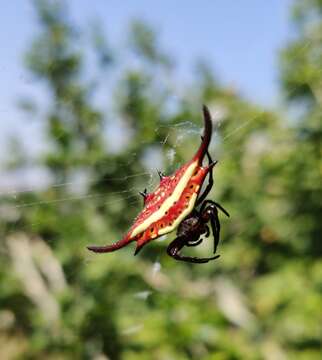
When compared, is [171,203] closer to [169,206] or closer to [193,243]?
[169,206]

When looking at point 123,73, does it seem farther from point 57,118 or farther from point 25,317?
point 25,317

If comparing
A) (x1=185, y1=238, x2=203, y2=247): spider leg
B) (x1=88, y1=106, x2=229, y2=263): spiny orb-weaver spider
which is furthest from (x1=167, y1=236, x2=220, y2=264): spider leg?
(x1=88, y1=106, x2=229, y2=263): spiny orb-weaver spider

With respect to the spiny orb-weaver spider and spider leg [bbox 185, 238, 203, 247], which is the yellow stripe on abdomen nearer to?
the spiny orb-weaver spider

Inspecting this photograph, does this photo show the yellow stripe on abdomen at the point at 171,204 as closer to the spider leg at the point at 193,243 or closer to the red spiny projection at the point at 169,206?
the red spiny projection at the point at 169,206

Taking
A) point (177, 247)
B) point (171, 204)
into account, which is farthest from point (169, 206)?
point (177, 247)

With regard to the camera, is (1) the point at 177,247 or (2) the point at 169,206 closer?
(2) the point at 169,206

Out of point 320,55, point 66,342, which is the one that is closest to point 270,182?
point 320,55

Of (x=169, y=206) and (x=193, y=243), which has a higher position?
(x=169, y=206)

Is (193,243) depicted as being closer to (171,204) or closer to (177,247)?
(177,247)

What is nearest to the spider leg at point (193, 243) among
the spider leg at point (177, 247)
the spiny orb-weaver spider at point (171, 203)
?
the spider leg at point (177, 247)
